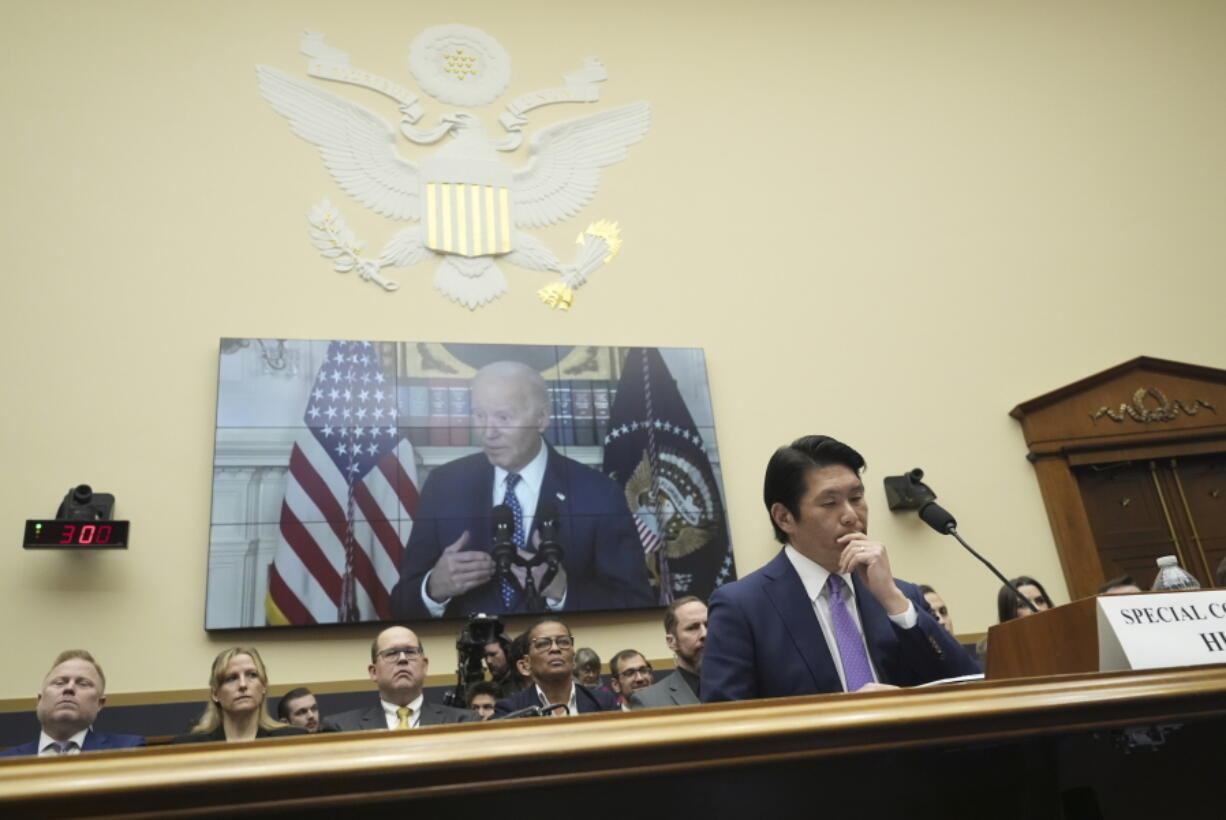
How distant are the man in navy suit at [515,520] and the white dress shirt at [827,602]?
3.76m

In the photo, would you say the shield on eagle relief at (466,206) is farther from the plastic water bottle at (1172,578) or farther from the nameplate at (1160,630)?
the nameplate at (1160,630)

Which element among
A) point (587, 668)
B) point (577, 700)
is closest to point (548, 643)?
point (577, 700)

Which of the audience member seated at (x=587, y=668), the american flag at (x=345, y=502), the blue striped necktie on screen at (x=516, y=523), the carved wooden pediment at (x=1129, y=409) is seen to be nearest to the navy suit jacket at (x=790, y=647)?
the audience member seated at (x=587, y=668)

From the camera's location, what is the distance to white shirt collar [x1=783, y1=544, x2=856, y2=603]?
2.27 metres

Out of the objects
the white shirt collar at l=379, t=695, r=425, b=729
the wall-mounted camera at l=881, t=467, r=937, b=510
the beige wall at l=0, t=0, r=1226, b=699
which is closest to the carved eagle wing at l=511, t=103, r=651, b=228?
the beige wall at l=0, t=0, r=1226, b=699

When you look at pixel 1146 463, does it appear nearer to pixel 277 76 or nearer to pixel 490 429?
pixel 490 429

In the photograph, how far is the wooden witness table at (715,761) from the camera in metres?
1.01

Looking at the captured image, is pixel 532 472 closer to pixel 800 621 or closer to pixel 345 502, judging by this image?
pixel 345 502

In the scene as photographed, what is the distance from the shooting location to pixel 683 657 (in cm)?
456

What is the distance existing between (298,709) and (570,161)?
4.02 metres

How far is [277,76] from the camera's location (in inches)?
270

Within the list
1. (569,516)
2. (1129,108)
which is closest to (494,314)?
(569,516)

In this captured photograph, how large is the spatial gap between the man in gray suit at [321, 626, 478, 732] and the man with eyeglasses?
28 centimetres

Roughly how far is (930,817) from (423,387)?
5.25 m
